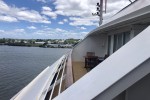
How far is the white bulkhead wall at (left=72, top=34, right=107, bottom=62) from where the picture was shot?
40.6 feet

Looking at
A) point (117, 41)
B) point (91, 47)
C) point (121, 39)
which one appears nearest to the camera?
point (121, 39)

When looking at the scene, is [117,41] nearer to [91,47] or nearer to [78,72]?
[78,72]

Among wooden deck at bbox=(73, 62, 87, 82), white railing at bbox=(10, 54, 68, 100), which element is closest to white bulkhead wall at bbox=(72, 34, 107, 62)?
wooden deck at bbox=(73, 62, 87, 82)

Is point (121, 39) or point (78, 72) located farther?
point (121, 39)

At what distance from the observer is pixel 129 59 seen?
4.57 ft

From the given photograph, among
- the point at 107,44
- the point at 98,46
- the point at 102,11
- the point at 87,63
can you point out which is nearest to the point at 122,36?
the point at 87,63

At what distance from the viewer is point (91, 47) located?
40.9ft

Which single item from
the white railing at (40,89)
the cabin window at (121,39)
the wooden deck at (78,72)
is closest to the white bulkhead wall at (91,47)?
the cabin window at (121,39)

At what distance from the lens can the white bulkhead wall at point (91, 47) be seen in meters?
12.4

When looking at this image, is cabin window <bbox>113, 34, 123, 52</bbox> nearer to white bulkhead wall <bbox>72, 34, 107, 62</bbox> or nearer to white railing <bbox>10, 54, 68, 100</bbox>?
white bulkhead wall <bbox>72, 34, 107, 62</bbox>

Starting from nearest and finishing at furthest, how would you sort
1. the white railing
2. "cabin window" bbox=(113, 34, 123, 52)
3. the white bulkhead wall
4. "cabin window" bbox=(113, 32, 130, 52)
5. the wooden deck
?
the white railing → the wooden deck → "cabin window" bbox=(113, 32, 130, 52) → "cabin window" bbox=(113, 34, 123, 52) → the white bulkhead wall

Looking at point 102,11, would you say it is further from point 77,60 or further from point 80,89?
point 80,89

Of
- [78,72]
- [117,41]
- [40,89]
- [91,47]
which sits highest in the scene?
[117,41]

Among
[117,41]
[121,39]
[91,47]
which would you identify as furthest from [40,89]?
[91,47]
